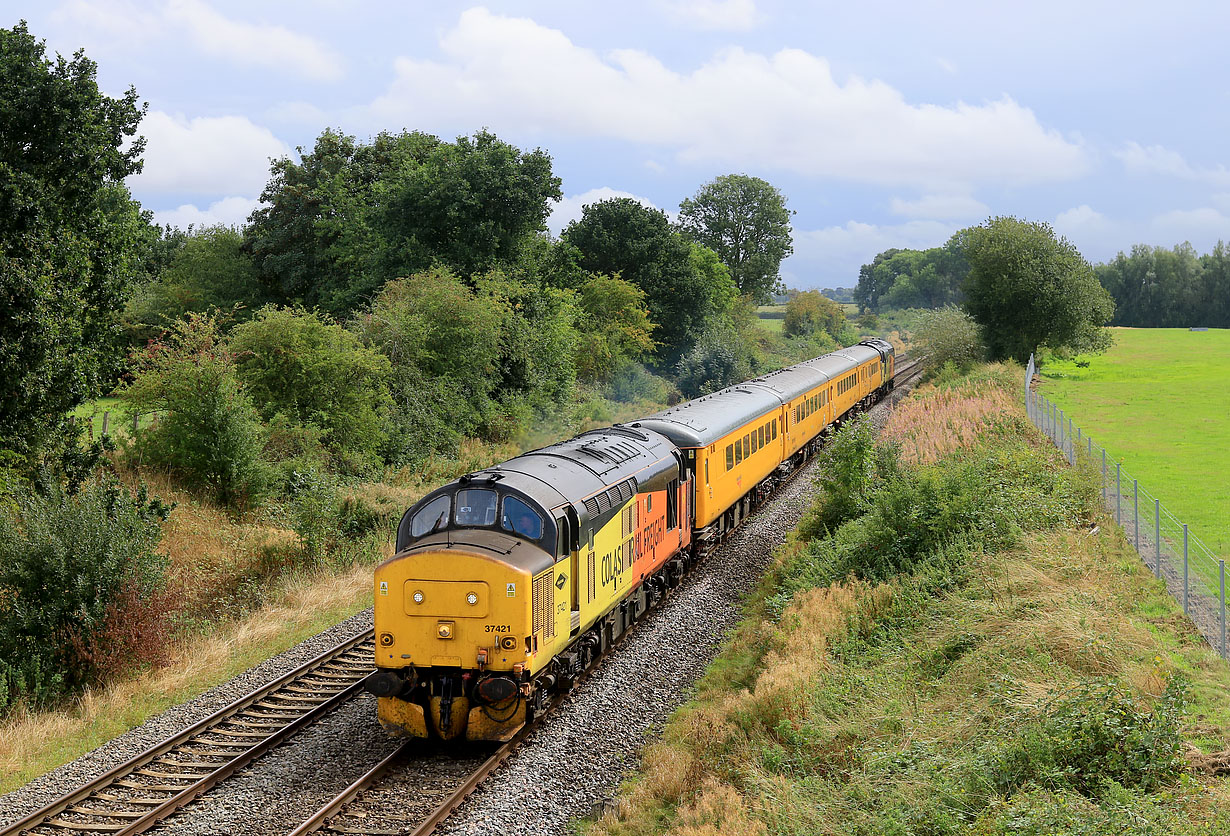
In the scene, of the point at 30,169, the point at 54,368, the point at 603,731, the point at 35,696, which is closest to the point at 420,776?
the point at 603,731

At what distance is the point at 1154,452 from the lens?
102 ft

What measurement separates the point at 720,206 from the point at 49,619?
83710 mm

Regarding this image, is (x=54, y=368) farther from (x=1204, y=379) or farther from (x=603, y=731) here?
(x=1204, y=379)

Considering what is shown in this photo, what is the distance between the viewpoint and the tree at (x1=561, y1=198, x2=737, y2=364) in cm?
5675

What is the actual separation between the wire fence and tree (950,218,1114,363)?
2928cm

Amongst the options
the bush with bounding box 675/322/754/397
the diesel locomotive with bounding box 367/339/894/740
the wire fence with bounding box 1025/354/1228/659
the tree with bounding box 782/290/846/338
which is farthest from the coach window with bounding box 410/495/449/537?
the tree with bounding box 782/290/846/338

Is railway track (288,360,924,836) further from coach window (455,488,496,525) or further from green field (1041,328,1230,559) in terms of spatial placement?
green field (1041,328,1230,559)

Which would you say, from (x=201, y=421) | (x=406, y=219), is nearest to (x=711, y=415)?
(x=201, y=421)

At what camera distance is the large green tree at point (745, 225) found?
3637 inches

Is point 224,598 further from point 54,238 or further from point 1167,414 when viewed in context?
point 1167,414

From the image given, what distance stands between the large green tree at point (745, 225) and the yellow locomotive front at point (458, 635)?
271 ft

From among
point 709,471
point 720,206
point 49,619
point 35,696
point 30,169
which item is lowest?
point 35,696

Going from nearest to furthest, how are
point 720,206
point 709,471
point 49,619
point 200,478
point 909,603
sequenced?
point 909,603
point 49,619
point 709,471
point 200,478
point 720,206

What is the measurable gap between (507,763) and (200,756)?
4.14 meters
